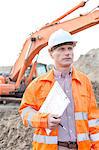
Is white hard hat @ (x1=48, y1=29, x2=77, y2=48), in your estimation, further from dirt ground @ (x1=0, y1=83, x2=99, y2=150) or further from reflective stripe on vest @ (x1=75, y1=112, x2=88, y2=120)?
dirt ground @ (x1=0, y1=83, x2=99, y2=150)

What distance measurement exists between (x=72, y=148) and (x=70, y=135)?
0.09 meters

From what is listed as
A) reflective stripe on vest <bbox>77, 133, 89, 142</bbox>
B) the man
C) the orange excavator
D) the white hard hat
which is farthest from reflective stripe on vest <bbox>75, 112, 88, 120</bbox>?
the orange excavator

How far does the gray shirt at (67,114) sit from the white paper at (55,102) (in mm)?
66

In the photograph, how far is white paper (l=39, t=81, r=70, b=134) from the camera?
129 inches

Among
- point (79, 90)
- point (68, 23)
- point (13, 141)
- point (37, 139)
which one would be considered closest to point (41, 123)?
point (37, 139)

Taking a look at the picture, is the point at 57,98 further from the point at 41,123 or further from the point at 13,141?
the point at 13,141

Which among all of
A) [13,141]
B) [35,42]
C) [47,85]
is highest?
[35,42]

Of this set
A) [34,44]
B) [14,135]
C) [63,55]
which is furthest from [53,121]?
[34,44]

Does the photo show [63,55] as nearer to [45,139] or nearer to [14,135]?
[45,139]

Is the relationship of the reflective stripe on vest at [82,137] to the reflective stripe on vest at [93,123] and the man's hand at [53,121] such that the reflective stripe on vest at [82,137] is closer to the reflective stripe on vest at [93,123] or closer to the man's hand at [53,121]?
the reflective stripe on vest at [93,123]

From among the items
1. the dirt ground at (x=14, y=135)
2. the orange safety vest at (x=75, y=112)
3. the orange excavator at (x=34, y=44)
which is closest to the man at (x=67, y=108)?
the orange safety vest at (x=75, y=112)

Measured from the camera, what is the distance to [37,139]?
134 inches

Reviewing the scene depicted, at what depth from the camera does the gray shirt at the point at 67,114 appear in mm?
3314

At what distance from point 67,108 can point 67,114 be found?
5cm
